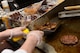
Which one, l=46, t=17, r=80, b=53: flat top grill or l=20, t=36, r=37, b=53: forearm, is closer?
l=20, t=36, r=37, b=53: forearm

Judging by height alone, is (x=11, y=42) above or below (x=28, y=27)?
below

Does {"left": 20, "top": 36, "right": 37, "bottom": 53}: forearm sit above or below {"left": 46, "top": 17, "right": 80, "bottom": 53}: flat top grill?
above

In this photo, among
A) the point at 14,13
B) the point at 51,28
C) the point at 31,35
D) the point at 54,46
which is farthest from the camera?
the point at 14,13

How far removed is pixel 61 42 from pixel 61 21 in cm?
40

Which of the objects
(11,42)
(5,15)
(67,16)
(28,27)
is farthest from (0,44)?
(67,16)

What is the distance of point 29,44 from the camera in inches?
46.1

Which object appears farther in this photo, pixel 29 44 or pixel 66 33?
pixel 66 33

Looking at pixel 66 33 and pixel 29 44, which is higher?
pixel 29 44

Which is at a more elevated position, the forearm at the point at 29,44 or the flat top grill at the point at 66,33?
the forearm at the point at 29,44

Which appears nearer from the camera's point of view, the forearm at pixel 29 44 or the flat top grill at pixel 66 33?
the forearm at pixel 29 44

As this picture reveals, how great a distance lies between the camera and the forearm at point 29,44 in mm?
1121

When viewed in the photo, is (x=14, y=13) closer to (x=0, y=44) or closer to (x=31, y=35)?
(x=0, y=44)

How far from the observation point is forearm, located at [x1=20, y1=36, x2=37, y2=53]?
1.12 meters

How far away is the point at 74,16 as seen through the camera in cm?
191
